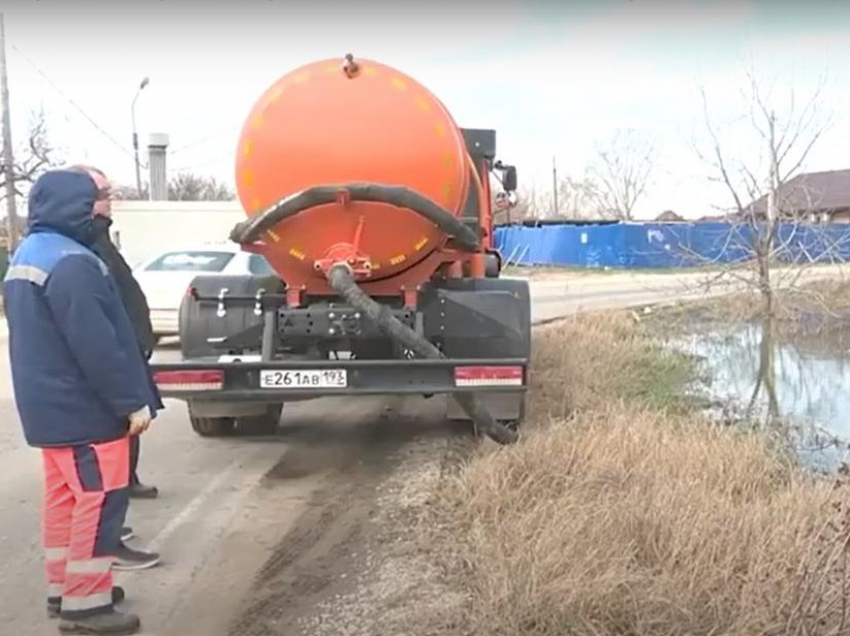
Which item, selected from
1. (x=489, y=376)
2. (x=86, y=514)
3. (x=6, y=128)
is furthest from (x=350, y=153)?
(x=6, y=128)

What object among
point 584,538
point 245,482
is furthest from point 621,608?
point 245,482

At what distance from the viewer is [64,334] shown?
443 cm

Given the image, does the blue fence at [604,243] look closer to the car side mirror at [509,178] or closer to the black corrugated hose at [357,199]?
the car side mirror at [509,178]

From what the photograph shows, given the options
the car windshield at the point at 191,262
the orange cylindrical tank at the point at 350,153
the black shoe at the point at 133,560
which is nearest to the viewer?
the black shoe at the point at 133,560

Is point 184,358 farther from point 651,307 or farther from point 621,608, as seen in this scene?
point 651,307

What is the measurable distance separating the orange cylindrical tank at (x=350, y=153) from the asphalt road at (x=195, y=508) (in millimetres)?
1733

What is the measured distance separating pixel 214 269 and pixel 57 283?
1136 centimetres

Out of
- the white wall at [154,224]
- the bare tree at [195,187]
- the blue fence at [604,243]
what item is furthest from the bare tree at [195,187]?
the white wall at [154,224]

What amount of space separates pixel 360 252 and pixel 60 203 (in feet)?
10.5

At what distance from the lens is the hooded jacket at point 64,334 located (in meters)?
4.42

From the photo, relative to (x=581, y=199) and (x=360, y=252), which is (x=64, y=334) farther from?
(x=581, y=199)

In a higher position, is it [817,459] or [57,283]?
[57,283]

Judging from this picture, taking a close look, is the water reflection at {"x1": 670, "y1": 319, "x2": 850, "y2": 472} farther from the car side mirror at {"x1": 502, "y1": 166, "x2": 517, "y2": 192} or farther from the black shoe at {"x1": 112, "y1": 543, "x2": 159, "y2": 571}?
the black shoe at {"x1": 112, "y1": 543, "x2": 159, "y2": 571}

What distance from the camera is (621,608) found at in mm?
4289
